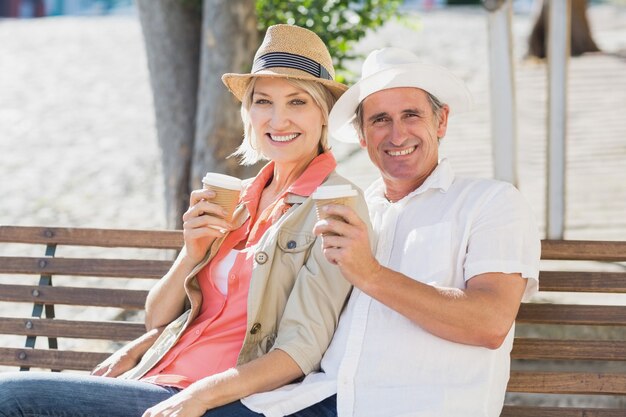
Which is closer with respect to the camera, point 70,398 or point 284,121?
point 70,398

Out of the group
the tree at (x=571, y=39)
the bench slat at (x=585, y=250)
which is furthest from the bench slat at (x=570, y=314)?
the tree at (x=571, y=39)

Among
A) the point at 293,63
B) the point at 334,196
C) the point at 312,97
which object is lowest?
the point at 334,196

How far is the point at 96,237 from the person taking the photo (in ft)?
13.5

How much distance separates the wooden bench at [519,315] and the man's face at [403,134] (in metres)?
0.68

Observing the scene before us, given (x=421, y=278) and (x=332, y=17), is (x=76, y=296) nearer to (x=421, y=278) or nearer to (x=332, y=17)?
(x=421, y=278)

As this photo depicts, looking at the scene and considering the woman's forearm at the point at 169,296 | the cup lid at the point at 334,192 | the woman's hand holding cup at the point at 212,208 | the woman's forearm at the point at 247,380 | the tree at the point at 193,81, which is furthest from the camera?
the tree at the point at 193,81

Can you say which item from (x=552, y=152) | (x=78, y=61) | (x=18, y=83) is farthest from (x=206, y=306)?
(x=78, y=61)

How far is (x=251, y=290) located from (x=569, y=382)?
1202 millimetres

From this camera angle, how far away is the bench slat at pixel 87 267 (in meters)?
4.04

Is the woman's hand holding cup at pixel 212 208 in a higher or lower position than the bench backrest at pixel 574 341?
higher

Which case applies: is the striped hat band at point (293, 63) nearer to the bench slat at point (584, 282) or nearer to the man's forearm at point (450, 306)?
the man's forearm at point (450, 306)

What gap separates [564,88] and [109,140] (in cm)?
667

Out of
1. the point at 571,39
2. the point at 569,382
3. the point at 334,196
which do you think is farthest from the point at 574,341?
the point at 571,39

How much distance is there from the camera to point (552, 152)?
24.0 ft
